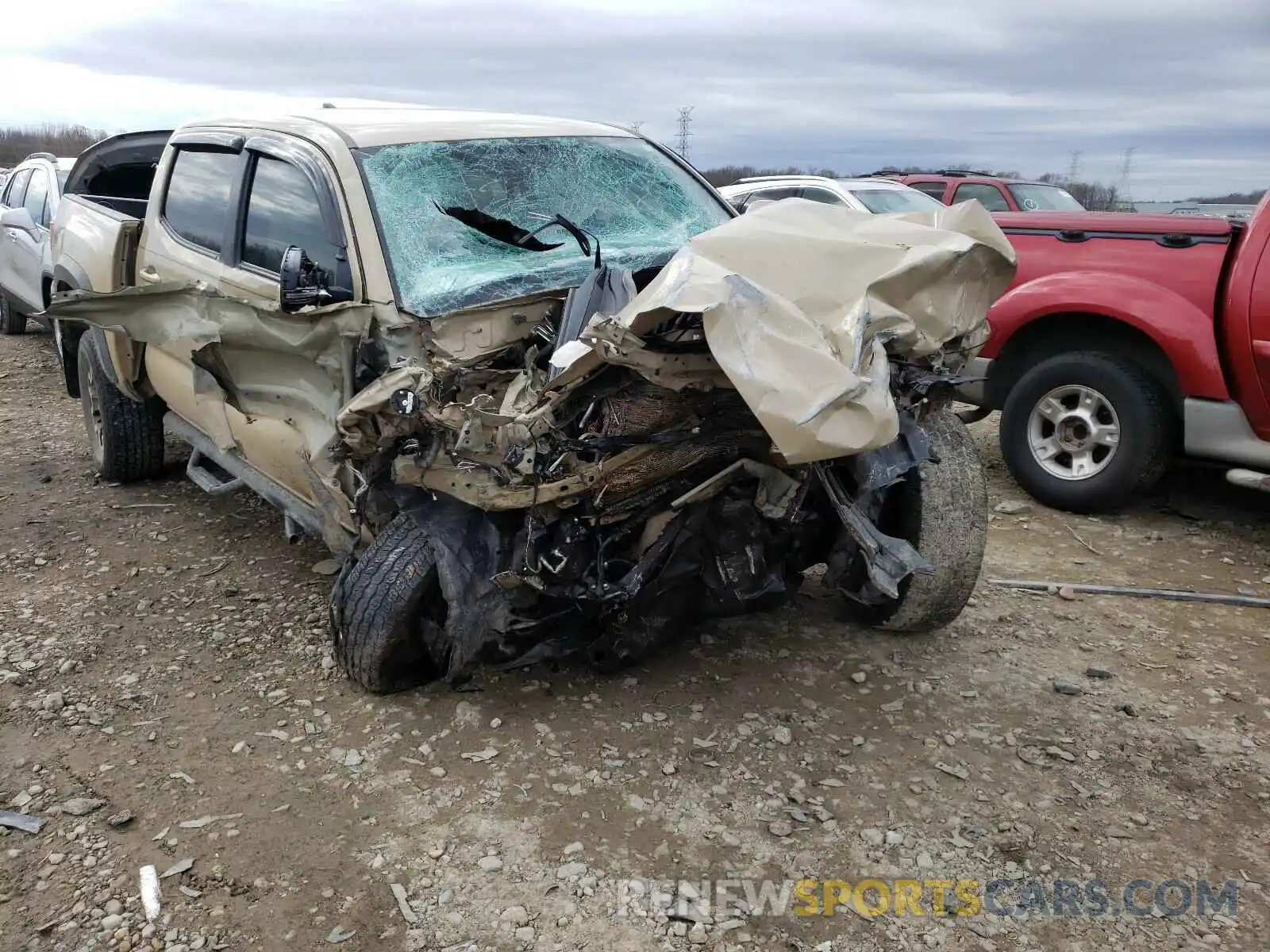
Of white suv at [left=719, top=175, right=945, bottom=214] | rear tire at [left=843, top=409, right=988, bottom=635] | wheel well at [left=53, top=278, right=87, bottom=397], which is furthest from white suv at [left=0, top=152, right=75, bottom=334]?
rear tire at [left=843, top=409, right=988, bottom=635]

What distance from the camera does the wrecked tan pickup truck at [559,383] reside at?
2.67 m

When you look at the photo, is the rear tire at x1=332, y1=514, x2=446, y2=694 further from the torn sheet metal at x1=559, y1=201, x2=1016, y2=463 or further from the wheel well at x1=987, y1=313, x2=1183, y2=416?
the wheel well at x1=987, y1=313, x2=1183, y2=416

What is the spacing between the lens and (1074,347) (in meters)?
5.34

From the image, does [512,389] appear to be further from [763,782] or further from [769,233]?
[763,782]

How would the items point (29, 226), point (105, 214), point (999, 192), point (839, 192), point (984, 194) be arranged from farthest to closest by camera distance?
point (984, 194)
point (999, 192)
point (839, 192)
point (29, 226)
point (105, 214)

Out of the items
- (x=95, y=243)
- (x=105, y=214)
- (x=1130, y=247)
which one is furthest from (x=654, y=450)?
(x=105, y=214)

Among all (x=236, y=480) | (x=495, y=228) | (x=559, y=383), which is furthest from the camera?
(x=236, y=480)

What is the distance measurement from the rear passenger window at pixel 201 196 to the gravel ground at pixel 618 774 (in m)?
1.57

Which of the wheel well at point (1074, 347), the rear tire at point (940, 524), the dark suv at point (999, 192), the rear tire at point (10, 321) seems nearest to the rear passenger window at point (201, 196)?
the rear tire at point (940, 524)

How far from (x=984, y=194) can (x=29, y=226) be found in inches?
376

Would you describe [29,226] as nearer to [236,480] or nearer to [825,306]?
[236,480]

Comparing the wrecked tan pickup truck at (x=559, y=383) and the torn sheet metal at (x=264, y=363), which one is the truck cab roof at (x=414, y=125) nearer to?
the wrecked tan pickup truck at (x=559, y=383)

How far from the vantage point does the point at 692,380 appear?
2641 mm

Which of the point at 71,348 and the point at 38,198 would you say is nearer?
the point at 71,348
